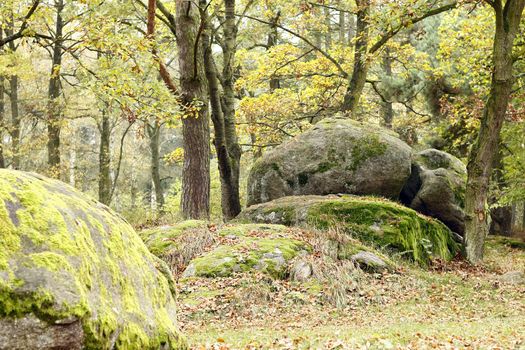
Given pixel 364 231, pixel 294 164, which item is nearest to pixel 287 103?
pixel 294 164

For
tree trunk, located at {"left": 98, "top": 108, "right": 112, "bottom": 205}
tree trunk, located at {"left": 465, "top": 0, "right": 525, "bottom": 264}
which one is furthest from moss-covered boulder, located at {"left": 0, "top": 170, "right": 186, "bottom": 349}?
tree trunk, located at {"left": 98, "top": 108, "right": 112, "bottom": 205}

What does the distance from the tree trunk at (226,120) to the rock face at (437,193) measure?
577 cm

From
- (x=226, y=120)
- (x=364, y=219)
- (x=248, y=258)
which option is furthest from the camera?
(x=226, y=120)

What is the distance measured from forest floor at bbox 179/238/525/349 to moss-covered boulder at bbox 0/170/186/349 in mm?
1822

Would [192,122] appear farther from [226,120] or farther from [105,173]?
[105,173]

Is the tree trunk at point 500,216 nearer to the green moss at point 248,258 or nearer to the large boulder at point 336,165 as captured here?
the large boulder at point 336,165

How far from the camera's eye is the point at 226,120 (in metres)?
19.2

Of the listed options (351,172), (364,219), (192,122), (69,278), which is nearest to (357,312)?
(364,219)

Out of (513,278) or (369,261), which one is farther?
(513,278)

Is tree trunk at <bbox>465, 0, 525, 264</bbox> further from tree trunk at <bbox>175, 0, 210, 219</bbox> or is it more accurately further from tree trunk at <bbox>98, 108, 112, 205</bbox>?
tree trunk at <bbox>98, 108, 112, 205</bbox>

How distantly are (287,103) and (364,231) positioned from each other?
31.7 feet

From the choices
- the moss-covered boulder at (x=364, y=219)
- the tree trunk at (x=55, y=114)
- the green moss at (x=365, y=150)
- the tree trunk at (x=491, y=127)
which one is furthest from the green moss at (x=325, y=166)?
the tree trunk at (x=55, y=114)

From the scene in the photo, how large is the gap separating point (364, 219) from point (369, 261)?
2.49 meters

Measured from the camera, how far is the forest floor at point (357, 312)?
6395 mm
